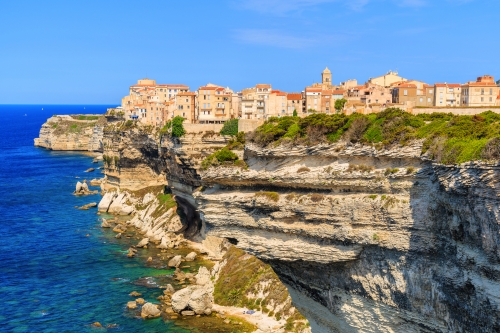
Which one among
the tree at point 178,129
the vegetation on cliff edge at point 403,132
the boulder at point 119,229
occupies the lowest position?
the boulder at point 119,229

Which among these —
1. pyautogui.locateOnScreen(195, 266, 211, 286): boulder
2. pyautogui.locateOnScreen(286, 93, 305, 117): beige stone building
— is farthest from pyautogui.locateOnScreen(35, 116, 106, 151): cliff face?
pyautogui.locateOnScreen(195, 266, 211, 286): boulder

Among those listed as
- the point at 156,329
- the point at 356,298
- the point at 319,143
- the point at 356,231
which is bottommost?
the point at 156,329

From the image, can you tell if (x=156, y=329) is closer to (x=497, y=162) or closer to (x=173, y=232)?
(x=173, y=232)

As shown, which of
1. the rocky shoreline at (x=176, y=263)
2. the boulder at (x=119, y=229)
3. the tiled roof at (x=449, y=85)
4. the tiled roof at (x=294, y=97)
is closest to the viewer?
the rocky shoreline at (x=176, y=263)

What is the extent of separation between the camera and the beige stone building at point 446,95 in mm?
47844

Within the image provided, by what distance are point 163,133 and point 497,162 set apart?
4896cm

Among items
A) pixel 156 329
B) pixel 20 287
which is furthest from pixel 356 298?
pixel 20 287

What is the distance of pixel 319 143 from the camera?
27719 millimetres

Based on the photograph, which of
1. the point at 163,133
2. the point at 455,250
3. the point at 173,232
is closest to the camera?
the point at 455,250

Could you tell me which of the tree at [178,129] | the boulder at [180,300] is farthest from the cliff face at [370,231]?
the tree at [178,129]

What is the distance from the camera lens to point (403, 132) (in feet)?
79.1

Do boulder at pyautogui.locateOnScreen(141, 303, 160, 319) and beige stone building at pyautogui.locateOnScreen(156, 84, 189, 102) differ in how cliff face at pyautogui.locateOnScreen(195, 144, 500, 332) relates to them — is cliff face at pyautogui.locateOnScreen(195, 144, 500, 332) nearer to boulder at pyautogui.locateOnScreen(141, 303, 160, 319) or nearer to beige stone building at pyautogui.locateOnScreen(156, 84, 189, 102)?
boulder at pyautogui.locateOnScreen(141, 303, 160, 319)

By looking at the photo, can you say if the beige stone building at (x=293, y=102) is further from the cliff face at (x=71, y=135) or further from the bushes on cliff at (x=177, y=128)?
the cliff face at (x=71, y=135)

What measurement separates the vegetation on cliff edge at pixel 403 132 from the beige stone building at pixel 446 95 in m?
20.7
